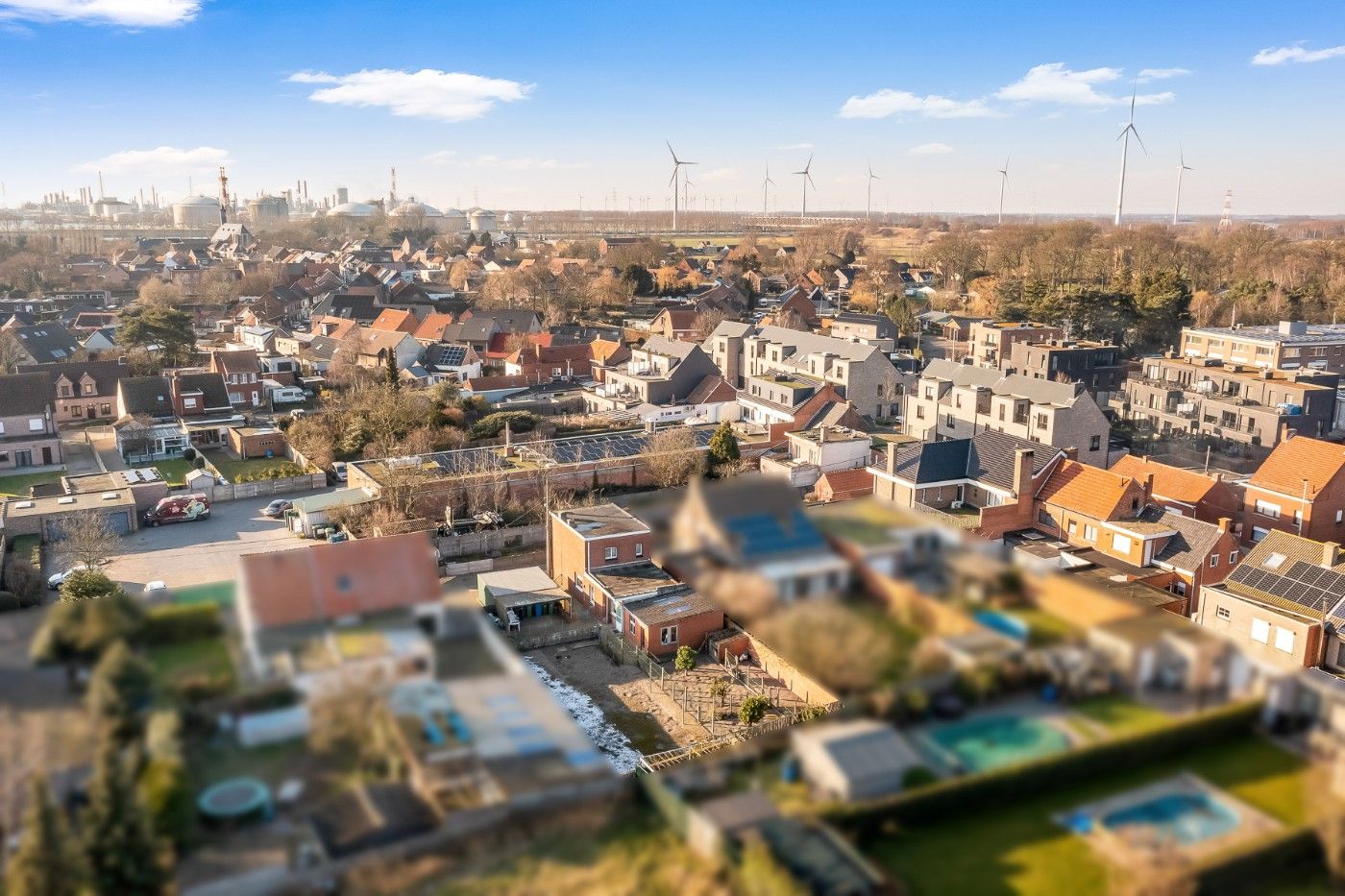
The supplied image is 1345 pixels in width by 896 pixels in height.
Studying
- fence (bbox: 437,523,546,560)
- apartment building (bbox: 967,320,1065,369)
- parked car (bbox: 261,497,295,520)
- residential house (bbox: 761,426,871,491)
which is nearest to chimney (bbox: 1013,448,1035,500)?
residential house (bbox: 761,426,871,491)

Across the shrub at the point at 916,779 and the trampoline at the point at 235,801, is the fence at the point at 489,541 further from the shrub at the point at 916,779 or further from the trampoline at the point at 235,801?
the shrub at the point at 916,779

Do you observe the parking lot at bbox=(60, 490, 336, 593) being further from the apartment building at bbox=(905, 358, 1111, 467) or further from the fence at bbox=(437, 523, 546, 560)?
the apartment building at bbox=(905, 358, 1111, 467)

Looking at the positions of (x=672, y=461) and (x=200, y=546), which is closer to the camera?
(x=200, y=546)

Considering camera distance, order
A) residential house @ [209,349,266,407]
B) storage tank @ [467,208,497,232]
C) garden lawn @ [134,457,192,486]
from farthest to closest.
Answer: storage tank @ [467,208,497,232]
residential house @ [209,349,266,407]
garden lawn @ [134,457,192,486]

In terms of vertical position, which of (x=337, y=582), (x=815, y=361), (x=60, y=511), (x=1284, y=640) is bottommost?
(x=1284, y=640)

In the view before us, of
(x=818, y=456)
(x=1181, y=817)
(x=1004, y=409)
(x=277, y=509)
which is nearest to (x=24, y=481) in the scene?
(x=277, y=509)

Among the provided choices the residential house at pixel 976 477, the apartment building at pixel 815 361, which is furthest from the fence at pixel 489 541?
→ the apartment building at pixel 815 361

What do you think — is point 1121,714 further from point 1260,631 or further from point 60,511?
point 60,511
